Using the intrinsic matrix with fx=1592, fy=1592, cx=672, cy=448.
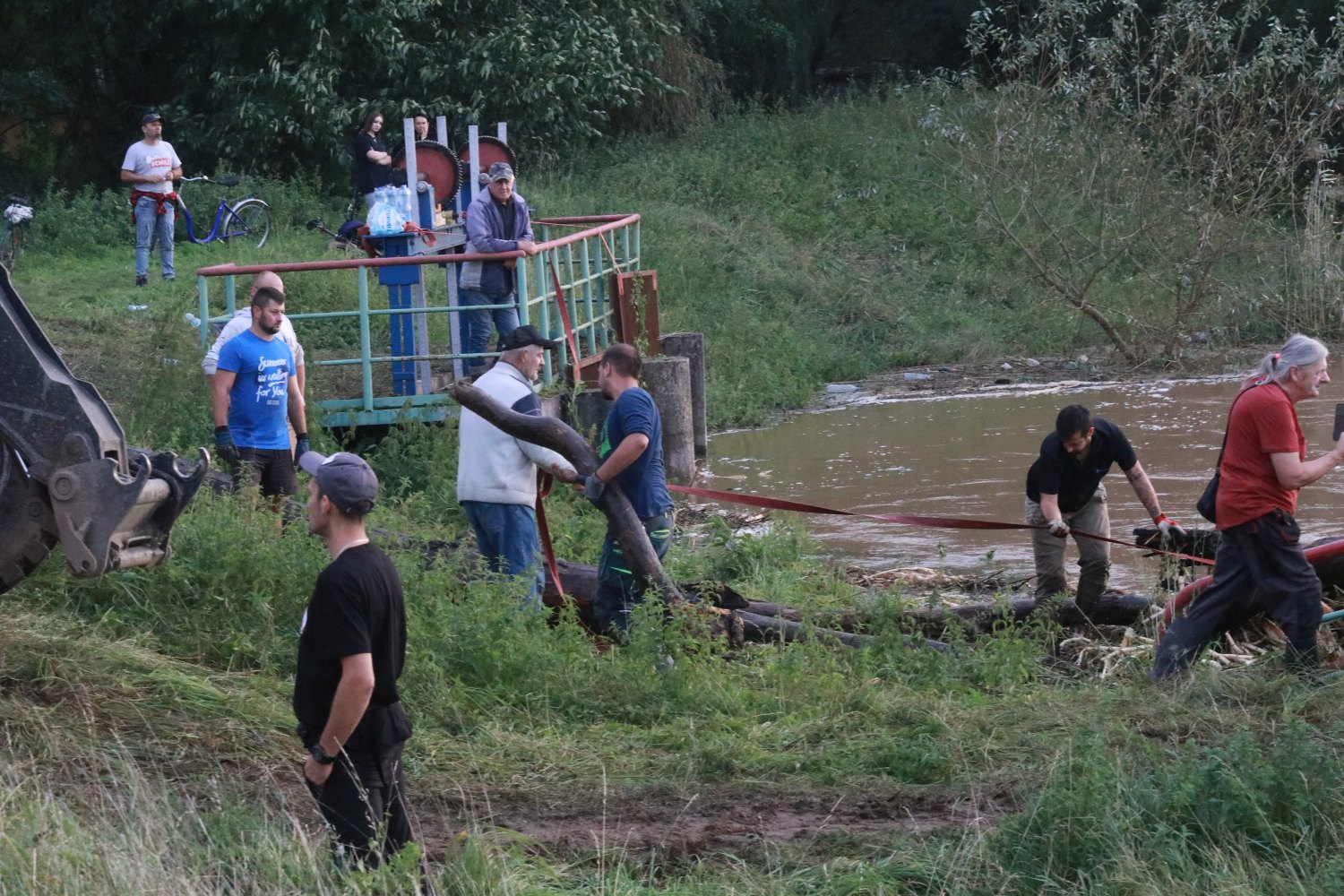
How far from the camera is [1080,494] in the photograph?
351 inches

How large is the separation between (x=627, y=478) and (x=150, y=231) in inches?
484

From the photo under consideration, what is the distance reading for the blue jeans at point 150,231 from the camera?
18422mm

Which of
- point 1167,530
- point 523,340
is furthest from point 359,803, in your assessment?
point 1167,530

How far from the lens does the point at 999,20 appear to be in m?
35.7

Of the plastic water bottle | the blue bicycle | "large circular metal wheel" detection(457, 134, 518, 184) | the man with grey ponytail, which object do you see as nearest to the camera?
the man with grey ponytail

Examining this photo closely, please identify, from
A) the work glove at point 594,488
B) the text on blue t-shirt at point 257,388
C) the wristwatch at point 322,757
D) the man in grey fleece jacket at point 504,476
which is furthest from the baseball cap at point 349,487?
the text on blue t-shirt at point 257,388

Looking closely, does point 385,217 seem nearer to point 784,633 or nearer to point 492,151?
point 492,151

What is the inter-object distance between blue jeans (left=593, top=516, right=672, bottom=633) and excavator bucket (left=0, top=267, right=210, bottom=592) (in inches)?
104

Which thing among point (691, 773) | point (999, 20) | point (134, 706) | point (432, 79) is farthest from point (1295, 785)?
point (999, 20)

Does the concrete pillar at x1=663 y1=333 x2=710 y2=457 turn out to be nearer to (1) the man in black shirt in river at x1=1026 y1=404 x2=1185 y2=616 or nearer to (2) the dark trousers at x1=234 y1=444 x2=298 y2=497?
(2) the dark trousers at x1=234 y1=444 x2=298 y2=497

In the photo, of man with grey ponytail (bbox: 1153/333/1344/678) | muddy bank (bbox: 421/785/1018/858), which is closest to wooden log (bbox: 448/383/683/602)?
muddy bank (bbox: 421/785/1018/858)

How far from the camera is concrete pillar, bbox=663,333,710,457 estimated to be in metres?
16.5

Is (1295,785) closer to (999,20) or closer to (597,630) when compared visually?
(597,630)

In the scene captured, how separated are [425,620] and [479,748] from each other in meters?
1.05
